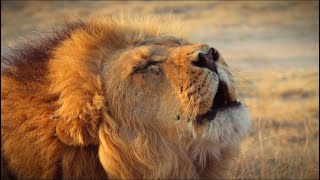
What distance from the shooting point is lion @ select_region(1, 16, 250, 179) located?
8.70 ft

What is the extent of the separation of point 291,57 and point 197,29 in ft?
7.32

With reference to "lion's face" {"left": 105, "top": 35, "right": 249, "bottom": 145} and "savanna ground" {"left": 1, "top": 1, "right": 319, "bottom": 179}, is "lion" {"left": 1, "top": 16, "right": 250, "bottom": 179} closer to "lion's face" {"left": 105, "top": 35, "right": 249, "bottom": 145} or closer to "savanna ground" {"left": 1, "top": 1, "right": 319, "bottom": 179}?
"lion's face" {"left": 105, "top": 35, "right": 249, "bottom": 145}

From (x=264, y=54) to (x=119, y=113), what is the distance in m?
6.46

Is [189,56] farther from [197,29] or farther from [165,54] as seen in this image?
[197,29]

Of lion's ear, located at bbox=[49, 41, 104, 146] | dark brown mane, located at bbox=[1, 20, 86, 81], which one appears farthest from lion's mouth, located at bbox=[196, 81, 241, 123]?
dark brown mane, located at bbox=[1, 20, 86, 81]

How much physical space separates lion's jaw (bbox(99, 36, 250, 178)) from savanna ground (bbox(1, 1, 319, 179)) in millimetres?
365

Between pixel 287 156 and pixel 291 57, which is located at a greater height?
pixel 287 156

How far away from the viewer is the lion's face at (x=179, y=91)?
2668 millimetres

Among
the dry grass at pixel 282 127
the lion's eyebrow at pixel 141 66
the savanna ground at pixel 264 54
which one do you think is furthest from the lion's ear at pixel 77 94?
the dry grass at pixel 282 127

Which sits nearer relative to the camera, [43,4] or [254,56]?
[254,56]

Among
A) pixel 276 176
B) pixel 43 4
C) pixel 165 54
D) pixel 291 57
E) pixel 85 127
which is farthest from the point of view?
pixel 43 4

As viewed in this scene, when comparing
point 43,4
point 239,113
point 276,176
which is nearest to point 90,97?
point 239,113

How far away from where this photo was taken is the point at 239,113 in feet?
9.12

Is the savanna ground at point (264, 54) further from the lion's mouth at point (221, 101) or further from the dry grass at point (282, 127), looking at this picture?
the lion's mouth at point (221, 101)
